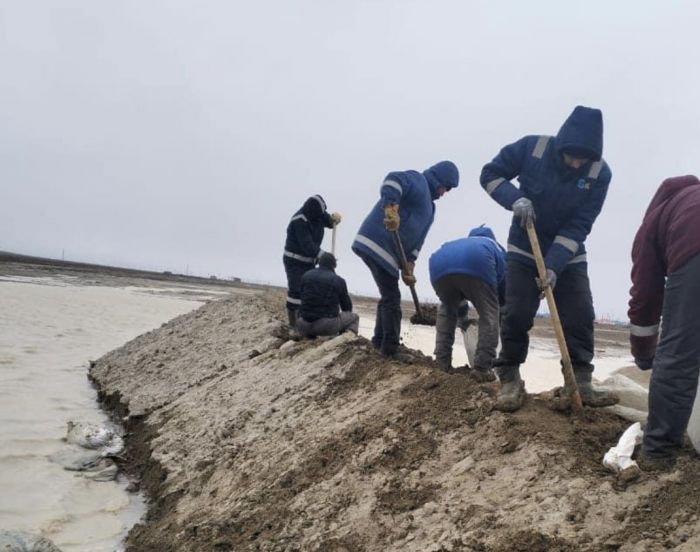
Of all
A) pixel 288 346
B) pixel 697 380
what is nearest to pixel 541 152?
pixel 697 380

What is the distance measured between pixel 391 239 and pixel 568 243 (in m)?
1.99

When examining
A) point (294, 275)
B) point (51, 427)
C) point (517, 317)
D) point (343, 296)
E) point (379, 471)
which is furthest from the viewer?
point (294, 275)

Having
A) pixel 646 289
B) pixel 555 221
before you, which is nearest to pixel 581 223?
pixel 555 221

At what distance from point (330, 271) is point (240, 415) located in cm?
242

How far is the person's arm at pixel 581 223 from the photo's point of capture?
395 cm

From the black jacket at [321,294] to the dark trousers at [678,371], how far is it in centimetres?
443

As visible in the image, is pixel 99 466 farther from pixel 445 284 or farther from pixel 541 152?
pixel 541 152

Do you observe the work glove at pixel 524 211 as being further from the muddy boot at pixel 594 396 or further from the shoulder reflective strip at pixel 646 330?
the muddy boot at pixel 594 396

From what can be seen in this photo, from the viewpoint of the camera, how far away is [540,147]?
13.3 feet

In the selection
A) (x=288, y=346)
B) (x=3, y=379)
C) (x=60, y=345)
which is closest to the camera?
(x=288, y=346)

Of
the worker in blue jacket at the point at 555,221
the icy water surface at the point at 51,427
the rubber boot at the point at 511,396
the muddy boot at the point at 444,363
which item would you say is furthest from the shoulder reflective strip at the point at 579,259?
the icy water surface at the point at 51,427

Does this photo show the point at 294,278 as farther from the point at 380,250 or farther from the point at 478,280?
the point at 478,280

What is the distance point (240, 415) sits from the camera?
5188mm

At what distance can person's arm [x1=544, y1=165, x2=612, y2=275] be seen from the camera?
156 inches
